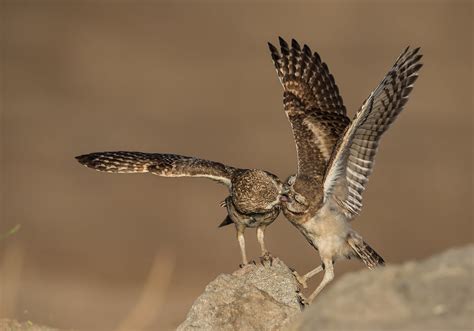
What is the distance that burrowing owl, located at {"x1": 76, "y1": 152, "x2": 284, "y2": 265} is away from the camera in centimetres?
1123

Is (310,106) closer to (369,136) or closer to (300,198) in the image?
(369,136)

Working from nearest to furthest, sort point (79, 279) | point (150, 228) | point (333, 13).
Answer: point (79, 279) < point (150, 228) < point (333, 13)

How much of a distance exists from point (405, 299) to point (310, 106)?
22.9ft

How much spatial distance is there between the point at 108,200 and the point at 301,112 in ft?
34.8

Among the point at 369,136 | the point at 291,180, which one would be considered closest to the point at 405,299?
the point at 291,180

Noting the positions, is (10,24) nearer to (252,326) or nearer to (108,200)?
(108,200)

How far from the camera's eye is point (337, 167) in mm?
11633

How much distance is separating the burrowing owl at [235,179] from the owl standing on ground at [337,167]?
0.63 feet

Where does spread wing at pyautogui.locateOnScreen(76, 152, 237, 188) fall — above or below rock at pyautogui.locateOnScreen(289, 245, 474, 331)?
below

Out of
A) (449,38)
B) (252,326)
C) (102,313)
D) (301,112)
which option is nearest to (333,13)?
(449,38)

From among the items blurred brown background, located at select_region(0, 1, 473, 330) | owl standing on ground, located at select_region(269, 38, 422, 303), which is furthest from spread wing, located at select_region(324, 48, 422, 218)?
blurred brown background, located at select_region(0, 1, 473, 330)

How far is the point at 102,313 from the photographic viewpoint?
729 inches

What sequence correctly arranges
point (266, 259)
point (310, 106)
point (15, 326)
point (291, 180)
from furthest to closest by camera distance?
point (310, 106)
point (291, 180)
point (266, 259)
point (15, 326)

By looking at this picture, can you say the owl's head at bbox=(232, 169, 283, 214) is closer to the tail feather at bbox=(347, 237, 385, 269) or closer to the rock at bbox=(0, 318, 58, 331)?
the tail feather at bbox=(347, 237, 385, 269)
